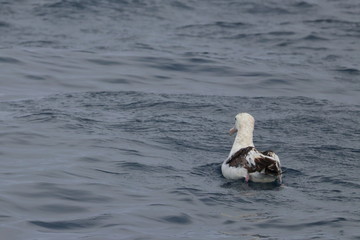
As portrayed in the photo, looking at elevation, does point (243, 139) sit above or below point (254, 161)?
above

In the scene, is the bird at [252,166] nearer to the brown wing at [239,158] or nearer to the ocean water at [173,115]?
the brown wing at [239,158]

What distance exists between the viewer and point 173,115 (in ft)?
50.1

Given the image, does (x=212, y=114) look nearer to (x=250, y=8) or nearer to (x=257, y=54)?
(x=257, y=54)

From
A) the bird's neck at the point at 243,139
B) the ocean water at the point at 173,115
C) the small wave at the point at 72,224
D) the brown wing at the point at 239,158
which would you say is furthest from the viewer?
the bird's neck at the point at 243,139

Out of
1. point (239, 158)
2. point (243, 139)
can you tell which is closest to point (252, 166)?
point (239, 158)

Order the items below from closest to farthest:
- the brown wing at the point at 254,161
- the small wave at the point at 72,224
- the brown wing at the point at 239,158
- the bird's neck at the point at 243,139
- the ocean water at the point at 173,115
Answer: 1. the small wave at the point at 72,224
2. the ocean water at the point at 173,115
3. the brown wing at the point at 254,161
4. the brown wing at the point at 239,158
5. the bird's neck at the point at 243,139

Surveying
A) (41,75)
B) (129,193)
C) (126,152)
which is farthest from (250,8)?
(129,193)

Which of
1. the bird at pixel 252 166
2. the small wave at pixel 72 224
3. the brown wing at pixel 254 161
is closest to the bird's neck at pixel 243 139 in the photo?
the bird at pixel 252 166

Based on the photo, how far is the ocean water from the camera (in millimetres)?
9945

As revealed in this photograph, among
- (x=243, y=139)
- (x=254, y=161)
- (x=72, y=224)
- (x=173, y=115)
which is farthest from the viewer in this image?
(x=173, y=115)

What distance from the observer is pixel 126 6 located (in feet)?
83.8

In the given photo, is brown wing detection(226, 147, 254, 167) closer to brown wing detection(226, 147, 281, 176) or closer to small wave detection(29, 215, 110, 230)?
brown wing detection(226, 147, 281, 176)

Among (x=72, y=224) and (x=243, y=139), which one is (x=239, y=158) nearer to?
(x=243, y=139)

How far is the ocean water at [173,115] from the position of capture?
32.6 feet
